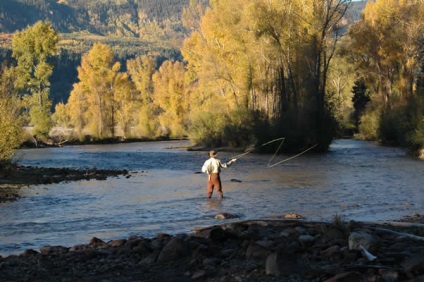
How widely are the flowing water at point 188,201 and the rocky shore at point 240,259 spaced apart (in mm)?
2974

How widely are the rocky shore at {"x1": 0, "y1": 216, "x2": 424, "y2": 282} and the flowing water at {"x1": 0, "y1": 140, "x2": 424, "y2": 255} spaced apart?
2.97 meters

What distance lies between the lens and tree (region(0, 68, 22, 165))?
26.4 m

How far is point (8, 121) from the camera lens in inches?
1048

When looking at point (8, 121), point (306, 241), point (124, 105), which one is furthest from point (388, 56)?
point (306, 241)

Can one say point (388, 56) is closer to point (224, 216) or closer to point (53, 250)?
point (224, 216)

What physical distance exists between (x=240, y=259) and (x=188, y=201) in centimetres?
1149

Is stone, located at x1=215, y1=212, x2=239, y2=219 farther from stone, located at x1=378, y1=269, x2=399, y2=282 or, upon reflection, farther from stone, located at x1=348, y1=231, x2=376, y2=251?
stone, located at x1=378, y1=269, x2=399, y2=282

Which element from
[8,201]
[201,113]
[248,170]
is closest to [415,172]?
[248,170]

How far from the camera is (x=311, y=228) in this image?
12797 millimetres

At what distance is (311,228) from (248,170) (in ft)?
69.6

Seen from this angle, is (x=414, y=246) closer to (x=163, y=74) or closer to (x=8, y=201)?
(x=8, y=201)

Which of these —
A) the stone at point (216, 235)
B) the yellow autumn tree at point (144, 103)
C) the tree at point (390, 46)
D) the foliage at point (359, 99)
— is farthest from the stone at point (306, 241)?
the yellow autumn tree at point (144, 103)

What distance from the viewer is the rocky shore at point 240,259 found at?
8758 mm

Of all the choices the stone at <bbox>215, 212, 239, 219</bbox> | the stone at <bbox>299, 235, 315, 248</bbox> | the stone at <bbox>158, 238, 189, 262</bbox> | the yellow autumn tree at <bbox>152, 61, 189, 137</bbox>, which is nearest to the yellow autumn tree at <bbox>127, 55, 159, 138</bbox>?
the yellow autumn tree at <bbox>152, 61, 189, 137</bbox>
